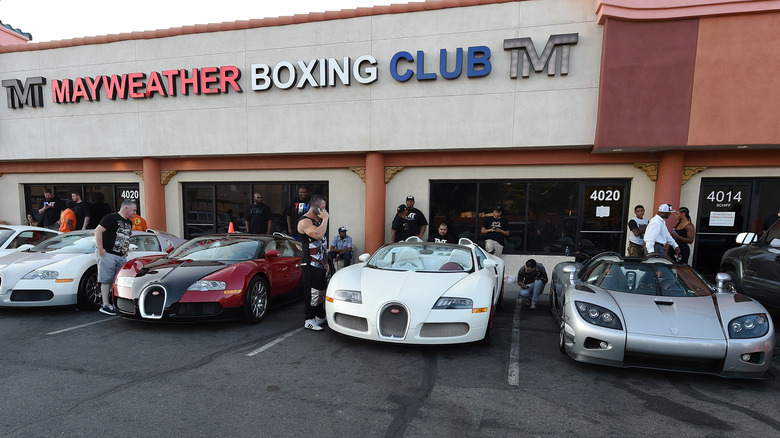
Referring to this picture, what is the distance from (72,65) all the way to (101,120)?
174 cm

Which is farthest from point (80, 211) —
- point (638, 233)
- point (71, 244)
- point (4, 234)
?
point (638, 233)

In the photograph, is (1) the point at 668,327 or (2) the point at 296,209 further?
(2) the point at 296,209

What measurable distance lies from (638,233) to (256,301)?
6.69 m

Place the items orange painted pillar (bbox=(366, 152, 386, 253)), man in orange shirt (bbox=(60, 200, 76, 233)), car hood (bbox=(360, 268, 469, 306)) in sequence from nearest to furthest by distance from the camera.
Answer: car hood (bbox=(360, 268, 469, 306)), orange painted pillar (bbox=(366, 152, 386, 253)), man in orange shirt (bbox=(60, 200, 76, 233))

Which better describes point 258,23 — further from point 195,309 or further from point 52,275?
point 195,309

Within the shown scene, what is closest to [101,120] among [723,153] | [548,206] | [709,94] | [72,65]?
[72,65]

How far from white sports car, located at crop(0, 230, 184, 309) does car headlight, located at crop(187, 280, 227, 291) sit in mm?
2227

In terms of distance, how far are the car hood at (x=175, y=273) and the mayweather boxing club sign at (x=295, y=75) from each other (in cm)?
524

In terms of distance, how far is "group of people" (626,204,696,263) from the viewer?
595cm

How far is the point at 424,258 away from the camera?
479 centimetres

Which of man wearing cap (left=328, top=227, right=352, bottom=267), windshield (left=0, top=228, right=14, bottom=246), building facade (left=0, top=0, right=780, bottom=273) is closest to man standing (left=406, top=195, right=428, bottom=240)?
building facade (left=0, top=0, right=780, bottom=273)

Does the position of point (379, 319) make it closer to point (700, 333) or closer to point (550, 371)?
point (550, 371)

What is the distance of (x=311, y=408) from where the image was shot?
2.74 metres

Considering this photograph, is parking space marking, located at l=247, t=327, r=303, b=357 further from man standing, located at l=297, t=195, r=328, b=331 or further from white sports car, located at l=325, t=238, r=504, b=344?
white sports car, located at l=325, t=238, r=504, b=344
